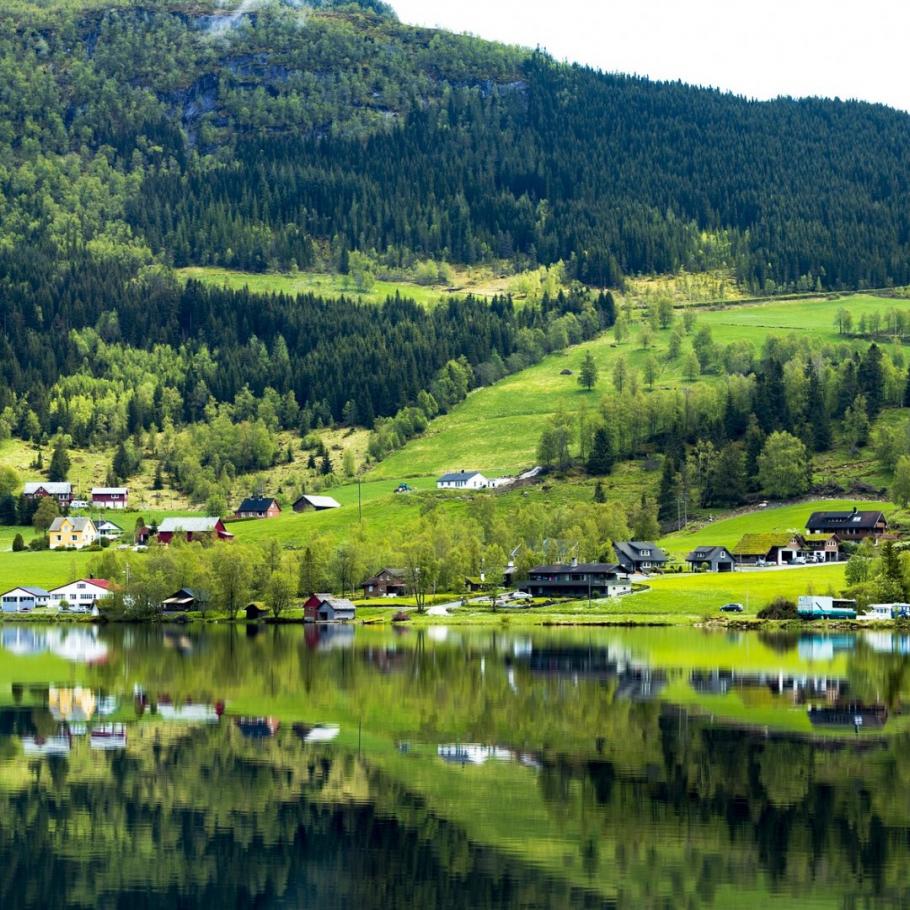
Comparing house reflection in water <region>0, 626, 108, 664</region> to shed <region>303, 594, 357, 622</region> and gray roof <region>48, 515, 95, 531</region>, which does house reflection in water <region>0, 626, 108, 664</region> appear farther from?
gray roof <region>48, 515, 95, 531</region>

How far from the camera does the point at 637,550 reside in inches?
6029

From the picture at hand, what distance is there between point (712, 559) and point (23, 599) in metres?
66.0

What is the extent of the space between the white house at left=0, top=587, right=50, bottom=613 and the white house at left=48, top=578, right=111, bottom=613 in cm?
87

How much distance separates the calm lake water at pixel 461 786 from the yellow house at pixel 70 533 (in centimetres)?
10499

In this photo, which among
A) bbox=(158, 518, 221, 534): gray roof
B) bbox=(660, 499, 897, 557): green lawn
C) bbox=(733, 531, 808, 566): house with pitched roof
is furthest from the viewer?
bbox=(158, 518, 221, 534): gray roof

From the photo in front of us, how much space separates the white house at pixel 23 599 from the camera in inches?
5935

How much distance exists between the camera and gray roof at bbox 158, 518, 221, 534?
187750 mm

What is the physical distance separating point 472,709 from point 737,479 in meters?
117

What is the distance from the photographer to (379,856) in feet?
133

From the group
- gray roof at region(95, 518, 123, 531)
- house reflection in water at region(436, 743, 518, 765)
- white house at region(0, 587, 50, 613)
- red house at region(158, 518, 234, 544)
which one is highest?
house reflection in water at region(436, 743, 518, 765)

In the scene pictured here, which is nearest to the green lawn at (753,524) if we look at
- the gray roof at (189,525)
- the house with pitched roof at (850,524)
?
the house with pitched roof at (850,524)

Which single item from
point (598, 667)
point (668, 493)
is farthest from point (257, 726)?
point (668, 493)

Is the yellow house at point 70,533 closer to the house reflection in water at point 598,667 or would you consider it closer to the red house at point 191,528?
the red house at point 191,528

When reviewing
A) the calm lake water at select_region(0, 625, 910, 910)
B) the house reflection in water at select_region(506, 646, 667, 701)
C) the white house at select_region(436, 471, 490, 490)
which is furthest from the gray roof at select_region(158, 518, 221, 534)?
the calm lake water at select_region(0, 625, 910, 910)
